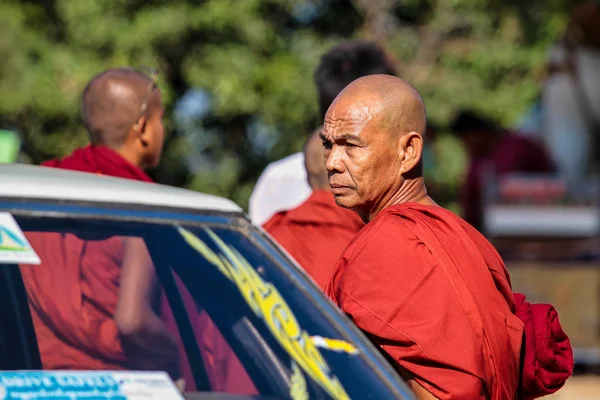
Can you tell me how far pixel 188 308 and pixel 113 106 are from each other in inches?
69.8

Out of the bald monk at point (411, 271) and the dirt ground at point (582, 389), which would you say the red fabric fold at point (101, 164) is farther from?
the dirt ground at point (582, 389)

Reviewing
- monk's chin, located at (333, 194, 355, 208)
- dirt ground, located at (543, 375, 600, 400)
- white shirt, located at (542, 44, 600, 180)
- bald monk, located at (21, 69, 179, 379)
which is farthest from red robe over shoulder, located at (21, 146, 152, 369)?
white shirt, located at (542, 44, 600, 180)

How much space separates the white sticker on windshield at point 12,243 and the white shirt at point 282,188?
2.69 metres

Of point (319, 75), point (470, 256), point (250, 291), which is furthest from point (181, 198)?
point (319, 75)

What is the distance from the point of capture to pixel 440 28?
12086mm

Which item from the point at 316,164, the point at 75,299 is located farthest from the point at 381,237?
the point at 316,164

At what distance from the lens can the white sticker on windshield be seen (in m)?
2.16

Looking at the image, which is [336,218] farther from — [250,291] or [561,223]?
[561,223]

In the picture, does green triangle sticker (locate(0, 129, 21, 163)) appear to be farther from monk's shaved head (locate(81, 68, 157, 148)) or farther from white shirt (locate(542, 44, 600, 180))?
monk's shaved head (locate(81, 68, 157, 148))

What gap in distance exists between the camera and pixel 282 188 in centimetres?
492

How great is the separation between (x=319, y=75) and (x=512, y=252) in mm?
3990

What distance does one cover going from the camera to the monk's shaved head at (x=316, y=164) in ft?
13.1

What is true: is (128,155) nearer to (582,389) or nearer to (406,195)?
(406,195)

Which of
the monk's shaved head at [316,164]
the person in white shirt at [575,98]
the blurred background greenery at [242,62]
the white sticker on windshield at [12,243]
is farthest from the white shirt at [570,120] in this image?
the white sticker on windshield at [12,243]
